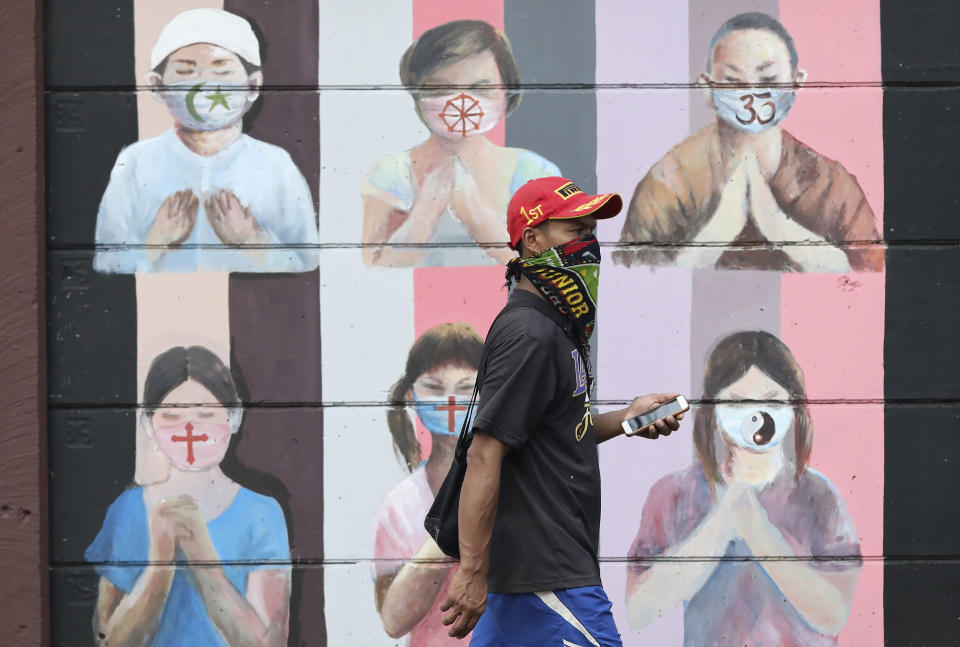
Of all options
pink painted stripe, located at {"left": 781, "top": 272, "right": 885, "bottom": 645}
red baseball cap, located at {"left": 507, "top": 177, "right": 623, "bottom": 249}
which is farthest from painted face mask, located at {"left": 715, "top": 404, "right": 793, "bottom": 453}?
red baseball cap, located at {"left": 507, "top": 177, "right": 623, "bottom": 249}

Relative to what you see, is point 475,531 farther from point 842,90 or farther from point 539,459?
point 842,90

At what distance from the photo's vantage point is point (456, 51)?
15.0ft

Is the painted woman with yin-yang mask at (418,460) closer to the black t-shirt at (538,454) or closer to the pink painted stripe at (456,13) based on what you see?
the pink painted stripe at (456,13)

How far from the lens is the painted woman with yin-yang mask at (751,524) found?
15.0 feet

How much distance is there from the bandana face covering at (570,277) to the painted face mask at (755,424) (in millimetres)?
1495

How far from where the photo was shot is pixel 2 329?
451 centimetres

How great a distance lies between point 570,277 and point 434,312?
141cm

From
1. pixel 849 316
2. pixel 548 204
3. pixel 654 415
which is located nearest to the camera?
pixel 548 204

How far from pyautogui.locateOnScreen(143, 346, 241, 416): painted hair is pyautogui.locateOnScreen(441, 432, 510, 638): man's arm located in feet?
5.91

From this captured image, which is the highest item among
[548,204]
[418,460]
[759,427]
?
[548,204]

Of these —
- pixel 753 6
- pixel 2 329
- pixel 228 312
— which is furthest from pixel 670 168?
pixel 2 329

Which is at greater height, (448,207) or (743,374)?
(448,207)

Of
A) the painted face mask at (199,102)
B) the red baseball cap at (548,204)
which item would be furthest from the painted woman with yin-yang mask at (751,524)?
the painted face mask at (199,102)

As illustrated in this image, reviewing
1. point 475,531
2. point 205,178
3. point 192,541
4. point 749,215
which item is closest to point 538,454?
point 475,531
